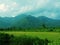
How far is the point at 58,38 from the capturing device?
5128 cm

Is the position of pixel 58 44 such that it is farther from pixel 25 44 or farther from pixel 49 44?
pixel 25 44

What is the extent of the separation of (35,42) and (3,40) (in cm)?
795

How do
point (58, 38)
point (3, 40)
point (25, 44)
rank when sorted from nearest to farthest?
1. point (25, 44)
2. point (3, 40)
3. point (58, 38)

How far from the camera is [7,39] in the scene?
45.2 metres

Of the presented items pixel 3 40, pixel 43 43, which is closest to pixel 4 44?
pixel 3 40

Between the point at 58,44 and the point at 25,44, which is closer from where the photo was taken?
the point at 25,44

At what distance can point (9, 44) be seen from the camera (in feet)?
141

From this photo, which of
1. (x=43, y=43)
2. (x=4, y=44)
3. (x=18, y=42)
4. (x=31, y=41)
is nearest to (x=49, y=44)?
(x=43, y=43)

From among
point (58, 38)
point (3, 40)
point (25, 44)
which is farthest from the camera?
point (58, 38)

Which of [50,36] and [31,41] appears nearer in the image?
[31,41]

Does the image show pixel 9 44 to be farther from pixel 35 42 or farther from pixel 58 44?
pixel 58 44

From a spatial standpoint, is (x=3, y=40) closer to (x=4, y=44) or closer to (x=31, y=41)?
(x=4, y=44)

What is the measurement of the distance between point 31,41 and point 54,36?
36.5ft

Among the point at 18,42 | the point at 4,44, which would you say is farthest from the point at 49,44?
the point at 4,44
